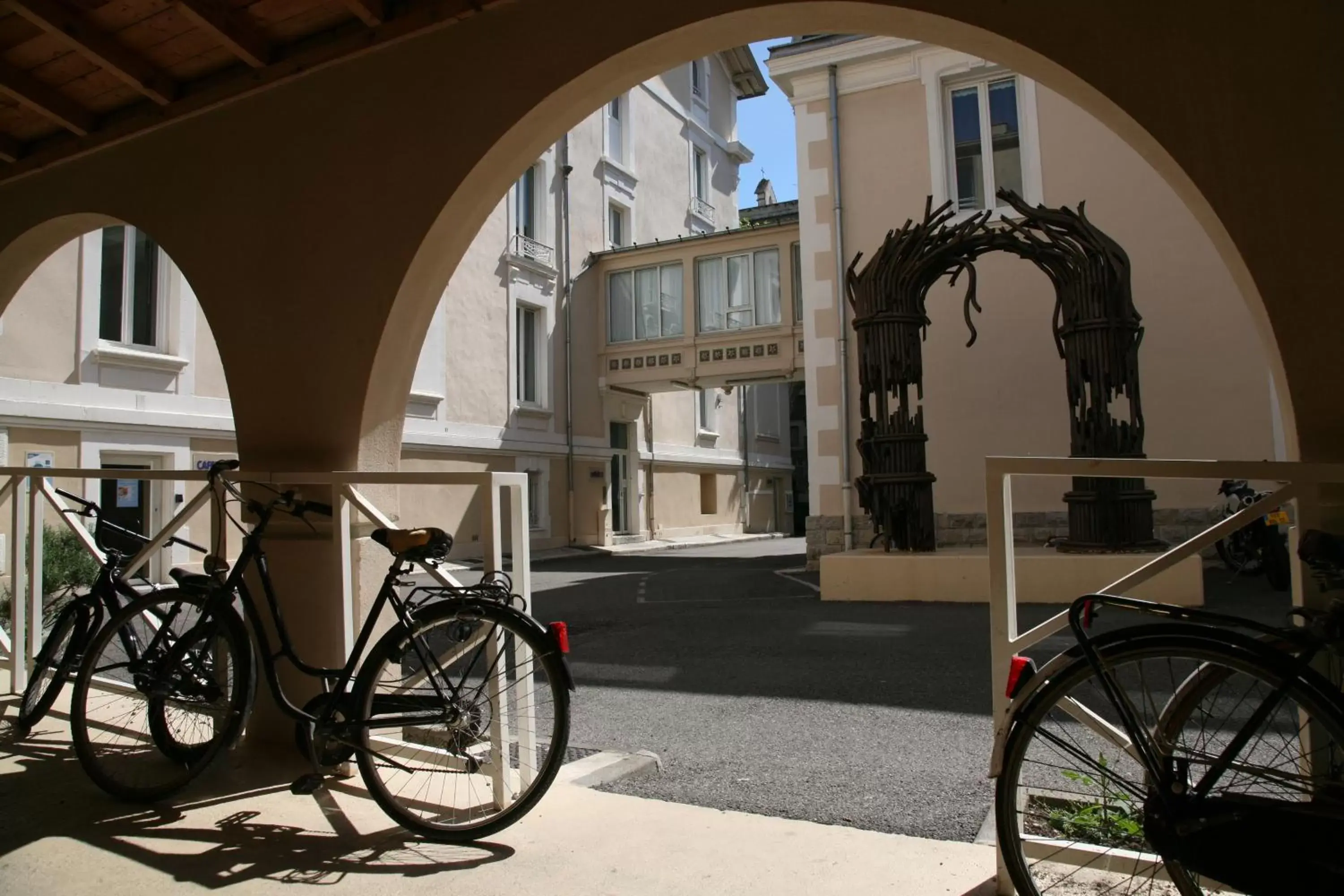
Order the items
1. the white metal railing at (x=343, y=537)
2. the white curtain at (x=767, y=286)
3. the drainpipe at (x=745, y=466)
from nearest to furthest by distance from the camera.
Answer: the white metal railing at (x=343, y=537)
the white curtain at (x=767, y=286)
the drainpipe at (x=745, y=466)

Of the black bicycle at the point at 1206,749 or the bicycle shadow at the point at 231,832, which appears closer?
the black bicycle at the point at 1206,749

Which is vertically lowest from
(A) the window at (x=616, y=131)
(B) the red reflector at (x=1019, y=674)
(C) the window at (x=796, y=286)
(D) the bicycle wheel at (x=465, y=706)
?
(D) the bicycle wheel at (x=465, y=706)

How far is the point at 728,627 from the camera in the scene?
7617 millimetres

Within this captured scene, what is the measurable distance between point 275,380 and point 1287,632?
353 centimetres

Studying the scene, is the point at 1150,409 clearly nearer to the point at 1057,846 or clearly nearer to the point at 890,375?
the point at 890,375

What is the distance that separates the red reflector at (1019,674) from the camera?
221cm

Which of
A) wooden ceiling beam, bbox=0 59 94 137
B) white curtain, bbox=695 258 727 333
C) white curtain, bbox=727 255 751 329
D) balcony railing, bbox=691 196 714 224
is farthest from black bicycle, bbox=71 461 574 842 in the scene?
balcony railing, bbox=691 196 714 224

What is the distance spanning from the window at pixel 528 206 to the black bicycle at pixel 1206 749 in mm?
18580

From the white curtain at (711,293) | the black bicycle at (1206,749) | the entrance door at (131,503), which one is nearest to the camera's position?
the black bicycle at (1206,749)

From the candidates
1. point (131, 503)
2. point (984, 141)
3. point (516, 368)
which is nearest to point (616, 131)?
point (516, 368)

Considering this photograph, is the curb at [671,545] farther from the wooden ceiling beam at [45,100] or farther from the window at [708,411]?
the wooden ceiling beam at [45,100]

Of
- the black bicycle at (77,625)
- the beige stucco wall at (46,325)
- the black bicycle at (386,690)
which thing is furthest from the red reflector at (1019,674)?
the beige stucco wall at (46,325)

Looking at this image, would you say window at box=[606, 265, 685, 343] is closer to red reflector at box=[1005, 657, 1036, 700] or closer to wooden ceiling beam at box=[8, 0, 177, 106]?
wooden ceiling beam at box=[8, 0, 177, 106]

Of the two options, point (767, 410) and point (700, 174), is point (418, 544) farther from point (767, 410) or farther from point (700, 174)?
point (767, 410)
